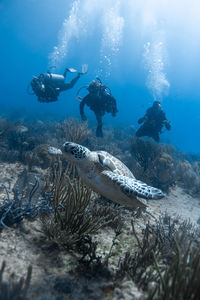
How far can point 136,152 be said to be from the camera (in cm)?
893

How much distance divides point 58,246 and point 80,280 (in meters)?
0.58

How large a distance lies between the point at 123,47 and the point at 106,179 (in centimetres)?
9949

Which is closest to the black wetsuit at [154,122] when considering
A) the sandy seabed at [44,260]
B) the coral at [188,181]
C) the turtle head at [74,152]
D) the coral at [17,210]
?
the coral at [188,181]

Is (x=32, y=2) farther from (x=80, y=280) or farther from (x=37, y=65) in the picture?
(x=37, y=65)

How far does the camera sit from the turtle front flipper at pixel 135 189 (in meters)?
2.71

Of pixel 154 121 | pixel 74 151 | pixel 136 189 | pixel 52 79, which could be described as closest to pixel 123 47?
pixel 52 79

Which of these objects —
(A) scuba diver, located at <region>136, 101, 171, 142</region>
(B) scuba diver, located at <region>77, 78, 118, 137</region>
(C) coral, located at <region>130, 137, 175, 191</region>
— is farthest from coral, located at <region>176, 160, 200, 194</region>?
(B) scuba diver, located at <region>77, 78, 118, 137</region>

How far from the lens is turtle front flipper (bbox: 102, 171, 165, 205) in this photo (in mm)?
2710

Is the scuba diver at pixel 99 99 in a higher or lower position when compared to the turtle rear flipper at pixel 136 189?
higher

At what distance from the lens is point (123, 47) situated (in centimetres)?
8862

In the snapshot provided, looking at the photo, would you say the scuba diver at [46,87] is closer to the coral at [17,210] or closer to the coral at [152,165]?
the coral at [152,165]

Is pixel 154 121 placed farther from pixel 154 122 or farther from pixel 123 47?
pixel 123 47

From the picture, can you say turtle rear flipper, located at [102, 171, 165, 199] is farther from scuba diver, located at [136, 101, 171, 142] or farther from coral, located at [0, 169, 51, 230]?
scuba diver, located at [136, 101, 171, 142]

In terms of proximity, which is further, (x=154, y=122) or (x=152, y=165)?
(x=154, y=122)
